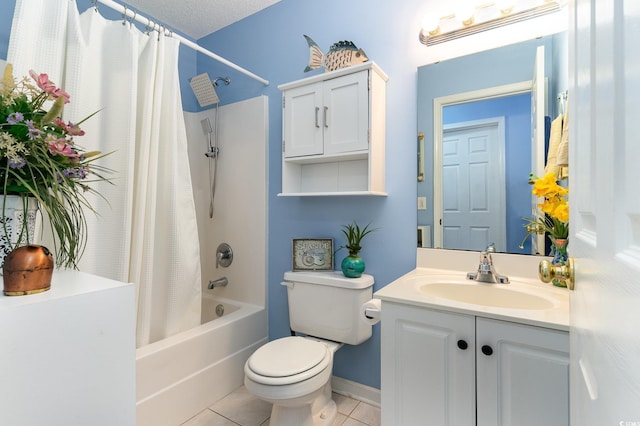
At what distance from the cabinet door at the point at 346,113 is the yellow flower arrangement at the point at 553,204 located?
29.8 inches

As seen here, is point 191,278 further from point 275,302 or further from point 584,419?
point 584,419

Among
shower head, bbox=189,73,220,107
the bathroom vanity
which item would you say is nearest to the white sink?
the bathroom vanity

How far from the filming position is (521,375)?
0.90 metres

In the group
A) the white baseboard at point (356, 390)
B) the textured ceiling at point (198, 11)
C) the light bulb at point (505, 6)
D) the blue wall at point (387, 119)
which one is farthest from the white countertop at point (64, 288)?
the textured ceiling at point (198, 11)

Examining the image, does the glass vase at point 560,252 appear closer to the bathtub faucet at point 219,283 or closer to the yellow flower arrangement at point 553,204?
the yellow flower arrangement at point 553,204

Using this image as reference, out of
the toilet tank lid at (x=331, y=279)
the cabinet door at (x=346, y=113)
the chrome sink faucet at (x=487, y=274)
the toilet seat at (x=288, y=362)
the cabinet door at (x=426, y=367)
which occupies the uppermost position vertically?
the cabinet door at (x=346, y=113)

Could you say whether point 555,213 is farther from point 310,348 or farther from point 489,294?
point 310,348

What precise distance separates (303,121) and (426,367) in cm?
134

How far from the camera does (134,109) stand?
1.44m

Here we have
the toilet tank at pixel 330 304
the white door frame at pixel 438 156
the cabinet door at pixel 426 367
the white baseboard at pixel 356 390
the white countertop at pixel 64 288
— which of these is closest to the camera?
the white countertop at pixel 64 288

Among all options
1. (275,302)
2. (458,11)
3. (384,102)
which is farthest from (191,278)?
(458,11)

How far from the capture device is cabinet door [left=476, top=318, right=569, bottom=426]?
33.6 inches

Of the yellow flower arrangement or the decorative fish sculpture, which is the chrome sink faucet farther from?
the decorative fish sculpture

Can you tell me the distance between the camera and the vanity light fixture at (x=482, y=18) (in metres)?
1.24
